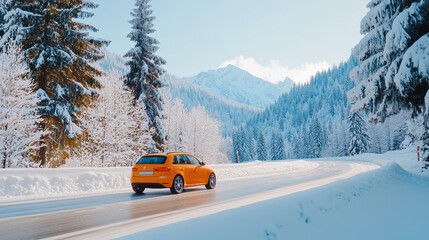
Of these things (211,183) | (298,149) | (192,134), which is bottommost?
(211,183)

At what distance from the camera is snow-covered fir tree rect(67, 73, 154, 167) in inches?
1009

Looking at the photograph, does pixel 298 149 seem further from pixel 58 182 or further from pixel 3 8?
pixel 58 182

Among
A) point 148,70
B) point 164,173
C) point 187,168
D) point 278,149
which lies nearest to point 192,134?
point 148,70

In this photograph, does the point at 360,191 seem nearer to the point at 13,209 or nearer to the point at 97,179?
the point at 13,209

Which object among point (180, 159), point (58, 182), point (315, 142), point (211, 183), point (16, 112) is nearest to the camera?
point (58, 182)

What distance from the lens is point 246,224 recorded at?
4.61m

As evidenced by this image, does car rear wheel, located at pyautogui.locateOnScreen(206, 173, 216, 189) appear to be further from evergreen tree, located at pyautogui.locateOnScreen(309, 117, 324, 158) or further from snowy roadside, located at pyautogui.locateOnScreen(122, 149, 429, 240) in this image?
evergreen tree, located at pyautogui.locateOnScreen(309, 117, 324, 158)

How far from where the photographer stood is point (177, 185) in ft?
39.3

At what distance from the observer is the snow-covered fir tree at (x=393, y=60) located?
1105 centimetres

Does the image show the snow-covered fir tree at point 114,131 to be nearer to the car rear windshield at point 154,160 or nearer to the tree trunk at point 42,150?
the tree trunk at point 42,150

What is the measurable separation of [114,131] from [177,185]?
52.9ft

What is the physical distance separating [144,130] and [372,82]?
65.2 feet

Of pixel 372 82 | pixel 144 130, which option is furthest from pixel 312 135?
pixel 372 82

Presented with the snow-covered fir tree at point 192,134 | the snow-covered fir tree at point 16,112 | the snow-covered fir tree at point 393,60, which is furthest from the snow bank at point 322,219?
the snow-covered fir tree at point 192,134
